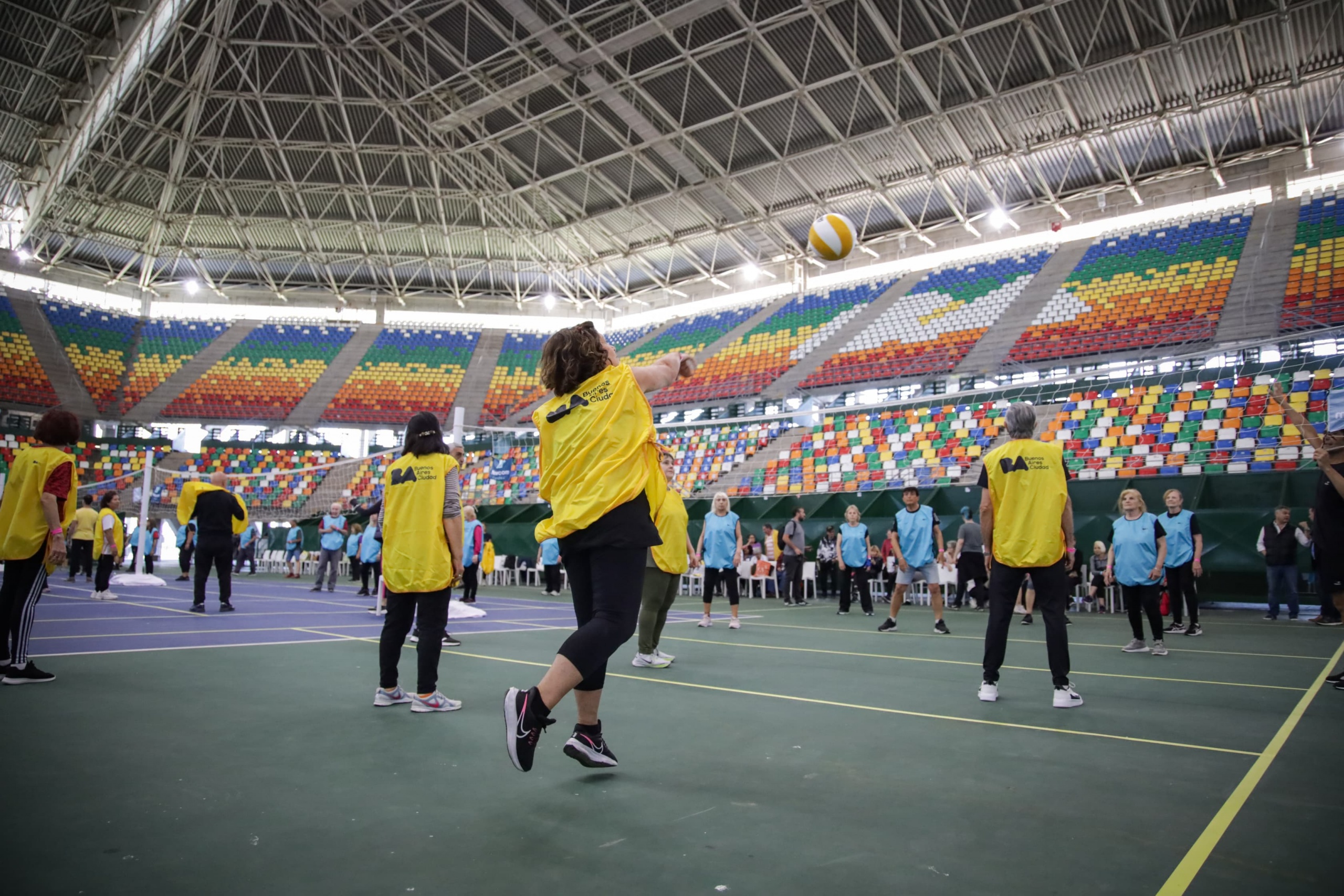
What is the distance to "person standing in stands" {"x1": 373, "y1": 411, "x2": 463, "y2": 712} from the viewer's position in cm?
464

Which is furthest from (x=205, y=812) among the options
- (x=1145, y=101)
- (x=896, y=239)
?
(x=896, y=239)

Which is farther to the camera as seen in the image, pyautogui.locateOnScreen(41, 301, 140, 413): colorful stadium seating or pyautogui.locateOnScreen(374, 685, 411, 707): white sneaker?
pyautogui.locateOnScreen(41, 301, 140, 413): colorful stadium seating

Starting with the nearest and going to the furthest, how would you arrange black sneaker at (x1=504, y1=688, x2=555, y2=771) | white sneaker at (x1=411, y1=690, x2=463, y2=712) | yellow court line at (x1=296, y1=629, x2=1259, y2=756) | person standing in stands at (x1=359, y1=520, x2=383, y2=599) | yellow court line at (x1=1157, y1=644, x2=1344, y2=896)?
yellow court line at (x1=1157, y1=644, x2=1344, y2=896)
black sneaker at (x1=504, y1=688, x2=555, y2=771)
yellow court line at (x1=296, y1=629, x2=1259, y2=756)
white sneaker at (x1=411, y1=690, x2=463, y2=712)
person standing in stands at (x1=359, y1=520, x2=383, y2=599)

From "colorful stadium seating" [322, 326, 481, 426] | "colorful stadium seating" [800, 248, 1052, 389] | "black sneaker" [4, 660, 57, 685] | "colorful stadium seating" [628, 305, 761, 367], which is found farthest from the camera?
"colorful stadium seating" [322, 326, 481, 426]

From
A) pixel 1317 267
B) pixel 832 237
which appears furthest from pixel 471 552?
pixel 1317 267

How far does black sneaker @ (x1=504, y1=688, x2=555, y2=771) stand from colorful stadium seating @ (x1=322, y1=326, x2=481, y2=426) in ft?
114

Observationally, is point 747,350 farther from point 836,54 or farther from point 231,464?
point 231,464

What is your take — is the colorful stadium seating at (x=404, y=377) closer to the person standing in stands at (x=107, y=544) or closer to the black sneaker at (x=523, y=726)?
the person standing in stands at (x=107, y=544)

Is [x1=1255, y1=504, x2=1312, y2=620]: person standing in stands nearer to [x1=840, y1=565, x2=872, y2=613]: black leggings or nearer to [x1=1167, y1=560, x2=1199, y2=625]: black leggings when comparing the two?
[x1=1167, y1=560, x2=1199, y2=625]: black leggings

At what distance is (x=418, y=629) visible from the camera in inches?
189

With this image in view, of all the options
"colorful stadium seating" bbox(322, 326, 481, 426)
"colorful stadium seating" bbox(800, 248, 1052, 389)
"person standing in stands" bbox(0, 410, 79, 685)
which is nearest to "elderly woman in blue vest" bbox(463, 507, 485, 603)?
"person standing in stands" bbox(0, 410, 79, 685)

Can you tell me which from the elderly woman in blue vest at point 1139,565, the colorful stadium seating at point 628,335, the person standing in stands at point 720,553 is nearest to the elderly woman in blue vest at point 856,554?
the person standing in stands at point 720,553

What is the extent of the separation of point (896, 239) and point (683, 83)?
13.4 m

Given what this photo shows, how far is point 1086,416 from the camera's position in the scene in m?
20.2
